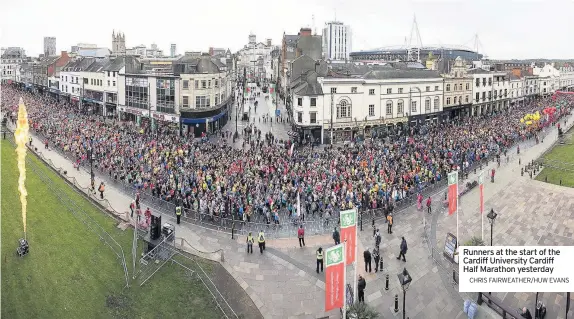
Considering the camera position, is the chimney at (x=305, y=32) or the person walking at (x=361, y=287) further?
the chimney at (x=305, y=32)

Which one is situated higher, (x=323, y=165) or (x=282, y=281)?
(x=323, y=165)

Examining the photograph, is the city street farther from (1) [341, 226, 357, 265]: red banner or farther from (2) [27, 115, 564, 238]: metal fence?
(1) [341, 226, 357, 265]: red banner

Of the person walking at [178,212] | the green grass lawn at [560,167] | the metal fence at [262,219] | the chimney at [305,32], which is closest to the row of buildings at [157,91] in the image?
the chimney at [305,32]

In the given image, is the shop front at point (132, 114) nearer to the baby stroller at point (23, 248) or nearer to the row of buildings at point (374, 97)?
the row of buildings at point (374, 97)

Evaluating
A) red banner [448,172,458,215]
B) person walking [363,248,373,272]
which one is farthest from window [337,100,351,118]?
person walking [363,248,373,272]

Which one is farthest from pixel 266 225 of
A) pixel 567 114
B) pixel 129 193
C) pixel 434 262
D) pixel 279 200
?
pixel 567 114

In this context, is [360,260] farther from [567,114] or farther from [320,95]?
[567,114]
